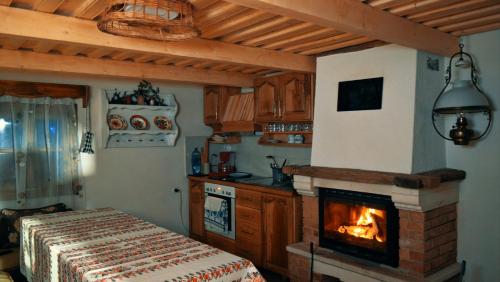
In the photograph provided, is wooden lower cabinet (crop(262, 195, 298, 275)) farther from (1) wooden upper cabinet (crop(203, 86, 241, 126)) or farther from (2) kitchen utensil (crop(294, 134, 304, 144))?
(1) wooden upper cabinet (crop(203, 86, 241, 126))

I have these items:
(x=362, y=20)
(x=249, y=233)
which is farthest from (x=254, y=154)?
(x=362, y=20)

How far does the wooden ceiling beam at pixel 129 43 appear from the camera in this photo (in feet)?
8.26

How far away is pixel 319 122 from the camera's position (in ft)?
12.7

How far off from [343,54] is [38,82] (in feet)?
11.0

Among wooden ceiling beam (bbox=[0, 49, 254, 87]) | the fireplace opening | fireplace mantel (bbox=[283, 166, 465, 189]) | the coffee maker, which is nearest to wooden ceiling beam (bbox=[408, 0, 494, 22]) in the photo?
fireplace mantel (bbox=[283, 166, 465, 189])

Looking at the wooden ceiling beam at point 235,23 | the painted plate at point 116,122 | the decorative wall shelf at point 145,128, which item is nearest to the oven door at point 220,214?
the decorative wall shelf at point 145,128

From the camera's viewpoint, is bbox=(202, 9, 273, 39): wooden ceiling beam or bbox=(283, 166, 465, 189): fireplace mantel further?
bbox=(283, 166, 465, 189): fireplace mantel

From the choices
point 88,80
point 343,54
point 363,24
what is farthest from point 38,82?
point 363,24

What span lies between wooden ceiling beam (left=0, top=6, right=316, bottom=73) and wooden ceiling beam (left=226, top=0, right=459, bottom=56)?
1287 mm

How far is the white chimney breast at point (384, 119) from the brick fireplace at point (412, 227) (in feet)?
0.48

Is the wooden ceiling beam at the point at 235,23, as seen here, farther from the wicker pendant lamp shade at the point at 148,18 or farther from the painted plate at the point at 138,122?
the painted plate at the point at 138,122

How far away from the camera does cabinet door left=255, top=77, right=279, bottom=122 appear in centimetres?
468

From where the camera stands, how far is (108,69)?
4109mm

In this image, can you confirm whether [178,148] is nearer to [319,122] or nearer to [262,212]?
[262,212]
